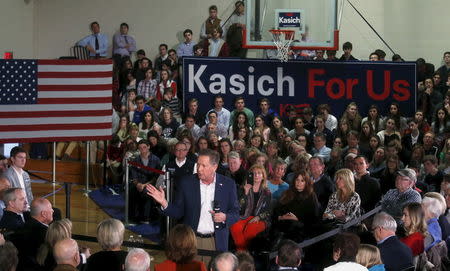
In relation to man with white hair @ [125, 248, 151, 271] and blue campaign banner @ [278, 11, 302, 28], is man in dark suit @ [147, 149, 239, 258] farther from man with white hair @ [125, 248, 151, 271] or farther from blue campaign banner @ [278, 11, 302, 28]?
blue campaign banner @ [278, 11, 302, 28]

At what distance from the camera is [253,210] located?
10.8 meters

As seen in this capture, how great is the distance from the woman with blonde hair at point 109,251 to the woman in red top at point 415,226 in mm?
2928

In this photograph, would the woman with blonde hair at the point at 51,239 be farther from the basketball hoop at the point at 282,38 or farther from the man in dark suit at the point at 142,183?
the basketball hoop at the point at 282,38

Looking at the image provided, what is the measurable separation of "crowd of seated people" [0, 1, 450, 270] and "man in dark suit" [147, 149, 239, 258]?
44.7 inches

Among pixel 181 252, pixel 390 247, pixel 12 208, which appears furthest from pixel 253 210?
pixel 181 252

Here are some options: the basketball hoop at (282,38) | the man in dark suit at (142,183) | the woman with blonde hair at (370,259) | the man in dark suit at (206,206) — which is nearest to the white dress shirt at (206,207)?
the man in dark suit at (206,206)

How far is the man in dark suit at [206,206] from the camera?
886 centimetres

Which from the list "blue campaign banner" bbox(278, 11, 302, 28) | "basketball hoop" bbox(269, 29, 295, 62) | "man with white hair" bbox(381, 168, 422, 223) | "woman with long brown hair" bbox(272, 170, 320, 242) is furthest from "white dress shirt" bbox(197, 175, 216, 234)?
"blue campaign banner" bbox(278, 11, 302, 28)

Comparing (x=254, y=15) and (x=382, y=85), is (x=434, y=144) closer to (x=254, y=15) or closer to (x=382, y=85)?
(x=382, y=85)

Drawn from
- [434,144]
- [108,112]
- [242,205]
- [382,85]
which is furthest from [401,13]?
[242,205]

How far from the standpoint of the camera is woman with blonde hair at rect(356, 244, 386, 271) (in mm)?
7870

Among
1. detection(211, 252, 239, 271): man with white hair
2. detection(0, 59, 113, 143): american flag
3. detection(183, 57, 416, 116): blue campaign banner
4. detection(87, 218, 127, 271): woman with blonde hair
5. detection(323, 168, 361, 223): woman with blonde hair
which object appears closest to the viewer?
detection(211, 252, 239, 271): man with white hair

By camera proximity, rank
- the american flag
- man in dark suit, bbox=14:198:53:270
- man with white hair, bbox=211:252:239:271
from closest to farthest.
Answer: man with white hair, bbox=211:252:239:271 < man in dark suit, bbox=14:198:53:270 < the american flag

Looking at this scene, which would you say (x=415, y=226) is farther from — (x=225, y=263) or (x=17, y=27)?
(x=17, y=27)
